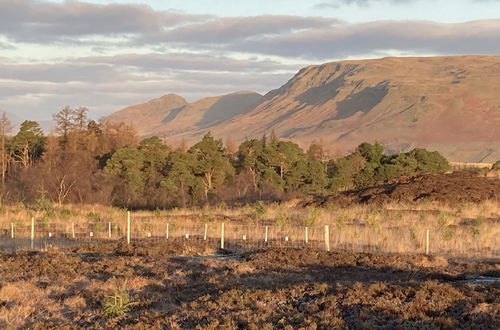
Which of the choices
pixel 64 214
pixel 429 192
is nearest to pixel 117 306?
pixel 64 214

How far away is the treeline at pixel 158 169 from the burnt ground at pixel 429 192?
6.54 m

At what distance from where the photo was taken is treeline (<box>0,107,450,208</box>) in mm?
43719

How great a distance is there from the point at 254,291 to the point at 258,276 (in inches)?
94.9

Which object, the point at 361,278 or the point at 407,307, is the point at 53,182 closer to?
the point at 361,278

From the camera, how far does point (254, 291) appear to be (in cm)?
1178

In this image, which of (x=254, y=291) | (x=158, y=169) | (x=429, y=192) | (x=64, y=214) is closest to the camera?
(x=254, y=291)

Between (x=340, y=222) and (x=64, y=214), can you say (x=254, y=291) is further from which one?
(x=64, y=214)

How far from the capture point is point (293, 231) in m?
25.1

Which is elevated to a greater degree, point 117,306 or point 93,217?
point 117,306

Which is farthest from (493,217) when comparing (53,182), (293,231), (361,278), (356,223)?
(53,182)

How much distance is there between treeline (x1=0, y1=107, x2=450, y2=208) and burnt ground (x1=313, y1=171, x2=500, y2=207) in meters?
6.54

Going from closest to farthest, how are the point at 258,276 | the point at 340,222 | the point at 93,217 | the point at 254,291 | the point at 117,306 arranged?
1. the point at 117,306
2. the point at 254,291
3. the point at 258,276
4. the point at 340,222
5. the point at 93,217

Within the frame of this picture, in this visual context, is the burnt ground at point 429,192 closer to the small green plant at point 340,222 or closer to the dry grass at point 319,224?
the dry grass at point 319,224

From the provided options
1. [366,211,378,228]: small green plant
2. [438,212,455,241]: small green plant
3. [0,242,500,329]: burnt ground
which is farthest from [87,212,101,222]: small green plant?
[438,212,455,241]: small green plant
